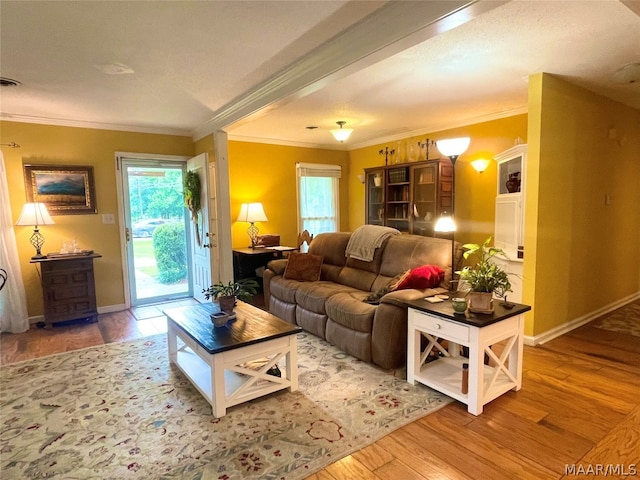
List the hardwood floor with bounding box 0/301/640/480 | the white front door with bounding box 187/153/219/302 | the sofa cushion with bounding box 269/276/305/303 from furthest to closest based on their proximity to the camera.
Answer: the white front door with bounding box 187/153/219/302
the sofa cushion with bounding box 269/276/305/303
the hardwood floor with bounding box 0/301/640/480

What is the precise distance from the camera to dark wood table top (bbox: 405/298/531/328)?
2.19 meters

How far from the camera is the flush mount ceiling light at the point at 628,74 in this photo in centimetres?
294

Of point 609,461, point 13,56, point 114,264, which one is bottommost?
point 609,461

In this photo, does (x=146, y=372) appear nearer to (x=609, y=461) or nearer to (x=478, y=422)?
(x=478, y=422)

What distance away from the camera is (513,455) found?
1881 mm

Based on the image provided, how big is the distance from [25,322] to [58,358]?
1.24m

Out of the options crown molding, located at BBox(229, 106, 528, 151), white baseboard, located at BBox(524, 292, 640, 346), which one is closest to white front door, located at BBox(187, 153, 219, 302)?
crown molding, located at BBox(229, 106, 528, 151)

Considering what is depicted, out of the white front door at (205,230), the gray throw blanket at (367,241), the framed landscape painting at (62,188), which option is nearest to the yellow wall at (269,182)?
the white front door at (205,230)

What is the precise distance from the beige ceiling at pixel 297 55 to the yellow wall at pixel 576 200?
0.83 feet

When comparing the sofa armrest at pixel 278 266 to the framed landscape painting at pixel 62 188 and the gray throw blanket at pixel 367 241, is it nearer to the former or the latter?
the gray throw blanket at pixel 367 241

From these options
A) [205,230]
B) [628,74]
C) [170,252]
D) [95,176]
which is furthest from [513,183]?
[95,176]

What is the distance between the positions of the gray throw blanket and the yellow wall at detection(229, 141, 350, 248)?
2020 millimetres

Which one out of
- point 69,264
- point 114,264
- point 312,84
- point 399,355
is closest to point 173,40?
point 312,84

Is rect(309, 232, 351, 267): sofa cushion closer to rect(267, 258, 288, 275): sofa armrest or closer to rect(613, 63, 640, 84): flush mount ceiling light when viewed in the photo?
rect(267, 258, 288, 275): sofa armrest
